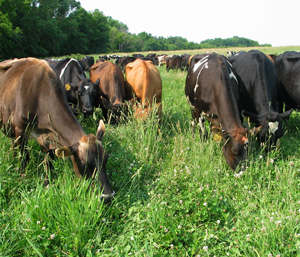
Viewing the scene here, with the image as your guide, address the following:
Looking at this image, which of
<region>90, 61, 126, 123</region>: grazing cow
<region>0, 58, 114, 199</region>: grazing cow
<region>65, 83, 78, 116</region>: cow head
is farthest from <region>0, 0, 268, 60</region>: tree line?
<region>0, 58, 114, 199</region>: grazing cow

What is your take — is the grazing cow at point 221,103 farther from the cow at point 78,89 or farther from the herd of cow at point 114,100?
the cow at point 78,89

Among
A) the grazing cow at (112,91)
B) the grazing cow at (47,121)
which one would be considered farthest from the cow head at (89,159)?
the grazing cow at (112,91)

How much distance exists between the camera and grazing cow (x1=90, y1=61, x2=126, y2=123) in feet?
21.3

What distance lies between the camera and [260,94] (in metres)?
5.28

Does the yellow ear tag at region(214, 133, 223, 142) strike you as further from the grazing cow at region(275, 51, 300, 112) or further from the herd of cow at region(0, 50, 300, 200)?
the grazing cow at region(275, 51, 300, 112)

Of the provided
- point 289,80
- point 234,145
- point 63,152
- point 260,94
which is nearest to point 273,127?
point 260,94

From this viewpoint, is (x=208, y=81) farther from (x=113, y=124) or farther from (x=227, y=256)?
(x=227, y=256)

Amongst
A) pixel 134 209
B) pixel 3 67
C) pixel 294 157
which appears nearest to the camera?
pixel 134 209

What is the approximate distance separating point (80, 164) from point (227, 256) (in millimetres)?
2040

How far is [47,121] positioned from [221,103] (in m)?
3.03

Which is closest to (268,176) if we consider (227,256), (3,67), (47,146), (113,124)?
(227,256)

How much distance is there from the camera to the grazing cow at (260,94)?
4.86m

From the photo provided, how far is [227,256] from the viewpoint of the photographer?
273cm

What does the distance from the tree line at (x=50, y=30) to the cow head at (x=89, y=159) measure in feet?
131
